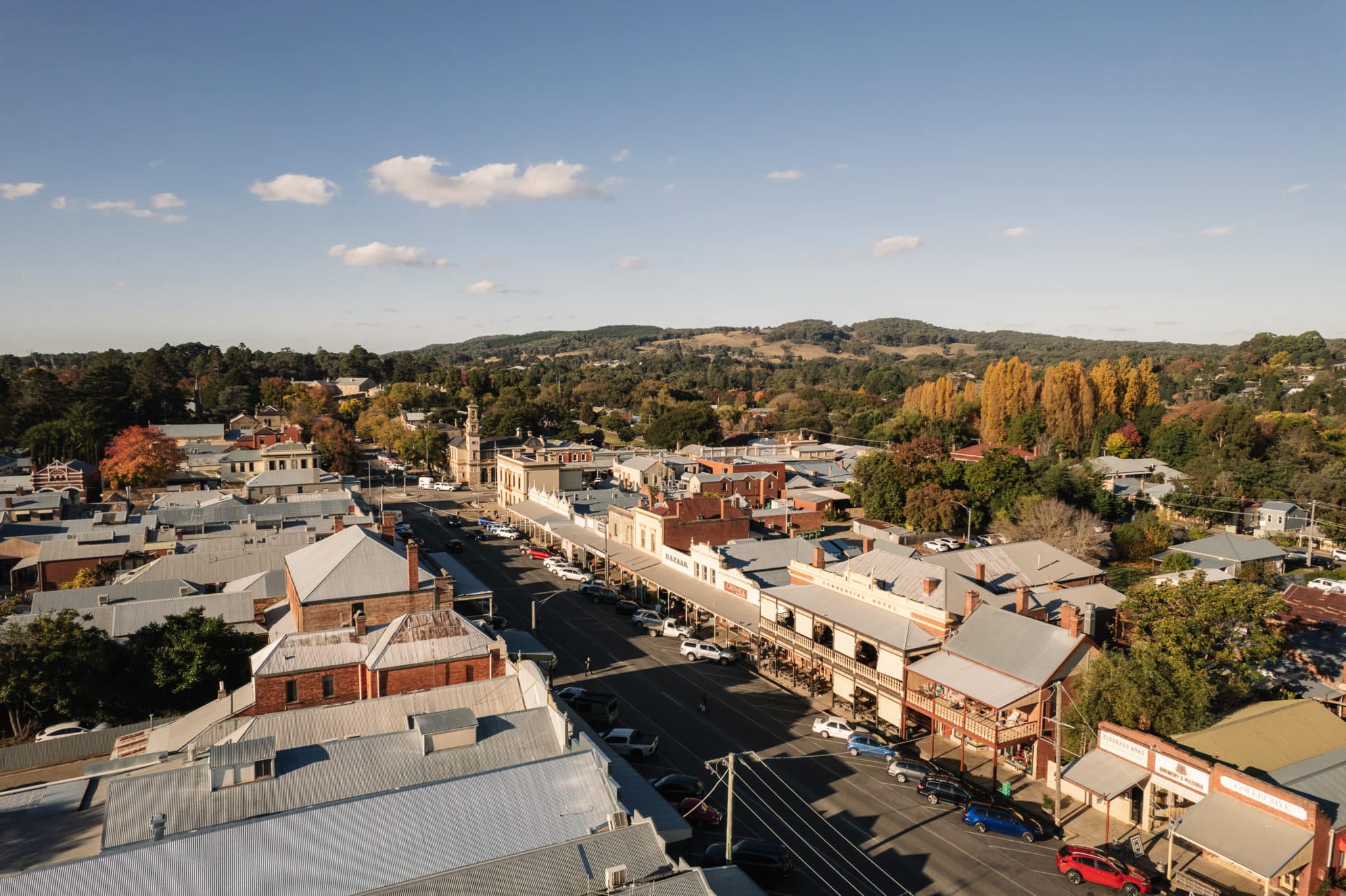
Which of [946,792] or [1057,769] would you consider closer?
[1057,769]

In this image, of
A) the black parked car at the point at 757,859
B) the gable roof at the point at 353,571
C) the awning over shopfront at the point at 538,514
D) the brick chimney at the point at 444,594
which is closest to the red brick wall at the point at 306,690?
the gable roof at the point at 353,571

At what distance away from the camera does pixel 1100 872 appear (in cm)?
2238

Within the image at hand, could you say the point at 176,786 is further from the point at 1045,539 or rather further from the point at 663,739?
the point at 1045,539

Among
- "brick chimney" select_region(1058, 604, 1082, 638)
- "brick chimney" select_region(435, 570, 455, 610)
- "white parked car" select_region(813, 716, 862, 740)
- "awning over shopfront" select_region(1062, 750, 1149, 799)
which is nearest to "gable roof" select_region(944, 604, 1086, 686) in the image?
"brick chimney" select_region(1058, 604, 1082, 638)

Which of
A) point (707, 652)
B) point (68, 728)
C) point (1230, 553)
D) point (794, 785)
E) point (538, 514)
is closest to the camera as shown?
point (794, 785)

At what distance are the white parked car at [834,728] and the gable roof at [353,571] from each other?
1800cm

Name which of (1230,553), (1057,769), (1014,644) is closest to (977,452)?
(1230,553)

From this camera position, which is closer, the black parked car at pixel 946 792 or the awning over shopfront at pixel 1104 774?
the awning over shopfront at pixel 1104 774

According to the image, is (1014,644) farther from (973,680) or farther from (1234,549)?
(1234,549)

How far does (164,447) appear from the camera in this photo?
284 feet

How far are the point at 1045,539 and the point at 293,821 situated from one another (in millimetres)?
54912

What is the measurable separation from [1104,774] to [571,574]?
37.9 metres

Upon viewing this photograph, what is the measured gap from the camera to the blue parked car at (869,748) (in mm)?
30172

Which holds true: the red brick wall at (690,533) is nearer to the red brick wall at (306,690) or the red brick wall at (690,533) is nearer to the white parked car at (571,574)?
the white parked car at (571,574)
